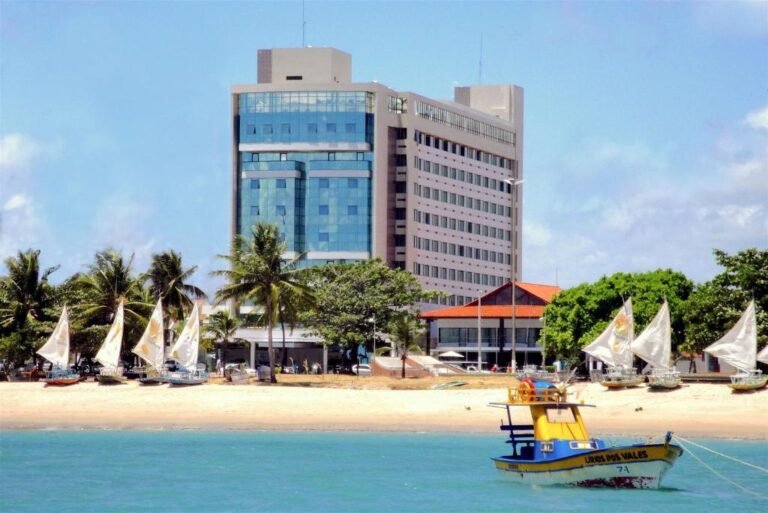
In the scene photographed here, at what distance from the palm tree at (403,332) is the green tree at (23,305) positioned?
81.8 feet

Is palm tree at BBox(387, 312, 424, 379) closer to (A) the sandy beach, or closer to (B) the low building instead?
(A) the sandy beach

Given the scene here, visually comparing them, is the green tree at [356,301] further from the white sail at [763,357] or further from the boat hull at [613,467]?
the boat hull at [613,467]

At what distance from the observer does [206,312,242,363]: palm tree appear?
130250mm

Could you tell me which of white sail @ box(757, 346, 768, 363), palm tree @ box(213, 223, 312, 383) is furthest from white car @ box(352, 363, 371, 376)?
white sail @ box(757, 346, 768, 363)

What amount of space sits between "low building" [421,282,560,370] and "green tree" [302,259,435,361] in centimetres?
1471

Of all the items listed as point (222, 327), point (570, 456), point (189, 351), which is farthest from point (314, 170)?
point (570, 456)

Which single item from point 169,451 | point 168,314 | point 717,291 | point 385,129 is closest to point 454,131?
point 385,129

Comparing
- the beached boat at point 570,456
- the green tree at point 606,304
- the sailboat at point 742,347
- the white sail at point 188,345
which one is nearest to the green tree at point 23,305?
the white sail at point 188,345

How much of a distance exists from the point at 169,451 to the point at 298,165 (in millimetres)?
94422

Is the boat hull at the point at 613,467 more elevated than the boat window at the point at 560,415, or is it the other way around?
the boat window at the point at 560,415

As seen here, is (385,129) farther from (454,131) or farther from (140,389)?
(140,389)

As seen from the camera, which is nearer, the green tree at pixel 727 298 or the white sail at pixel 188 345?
the green tree at pixel 727 298

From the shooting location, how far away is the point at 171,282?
108m

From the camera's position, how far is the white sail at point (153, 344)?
3621 inches
